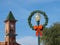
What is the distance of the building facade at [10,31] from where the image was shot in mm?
105375

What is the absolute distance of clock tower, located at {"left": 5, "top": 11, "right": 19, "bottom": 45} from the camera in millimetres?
105375

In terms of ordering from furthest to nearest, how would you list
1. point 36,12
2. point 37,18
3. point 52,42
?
1. point 52,42
2. point 36,12
3. point 37,18

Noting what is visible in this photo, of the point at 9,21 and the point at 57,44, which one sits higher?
the point at 9,21

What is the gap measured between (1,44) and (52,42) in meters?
40.6

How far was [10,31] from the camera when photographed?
10650 cm

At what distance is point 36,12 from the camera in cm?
2952

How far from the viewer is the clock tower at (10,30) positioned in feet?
346

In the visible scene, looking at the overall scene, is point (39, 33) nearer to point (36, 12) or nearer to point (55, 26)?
point (36, 12)

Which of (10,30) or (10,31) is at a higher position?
(10,30)

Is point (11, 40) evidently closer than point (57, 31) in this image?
No

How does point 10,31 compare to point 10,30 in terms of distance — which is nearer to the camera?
point 10,31

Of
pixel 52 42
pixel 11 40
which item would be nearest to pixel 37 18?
pixel 52 42

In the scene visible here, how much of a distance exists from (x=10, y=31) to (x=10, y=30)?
29.9 inches

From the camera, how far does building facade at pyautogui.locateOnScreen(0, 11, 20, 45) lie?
105 m
